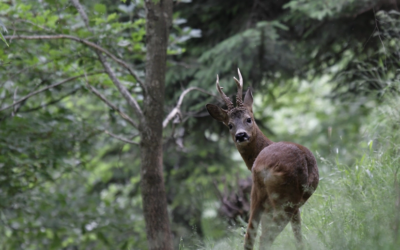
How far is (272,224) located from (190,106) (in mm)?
5217

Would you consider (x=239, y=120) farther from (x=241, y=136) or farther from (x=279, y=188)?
(x=279, y=188)

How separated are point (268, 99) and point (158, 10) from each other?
5.29 meters

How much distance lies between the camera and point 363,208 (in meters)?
3.02

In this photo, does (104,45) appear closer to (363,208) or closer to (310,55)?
(363,208)

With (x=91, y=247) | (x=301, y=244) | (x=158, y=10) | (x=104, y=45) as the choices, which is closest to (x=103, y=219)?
(x=91, y=247)

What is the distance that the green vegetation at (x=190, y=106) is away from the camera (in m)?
4.55

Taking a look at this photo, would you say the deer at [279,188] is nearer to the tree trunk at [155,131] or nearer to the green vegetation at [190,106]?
the green vegetation at [190,106]

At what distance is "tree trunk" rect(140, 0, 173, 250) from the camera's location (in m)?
4.25

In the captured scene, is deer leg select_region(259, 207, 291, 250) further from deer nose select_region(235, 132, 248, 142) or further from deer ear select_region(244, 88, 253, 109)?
deer ear select_region(244, 88, 253, 109)

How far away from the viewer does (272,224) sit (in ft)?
9.85

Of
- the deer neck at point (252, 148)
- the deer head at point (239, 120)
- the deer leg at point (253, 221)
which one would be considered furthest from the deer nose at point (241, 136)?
the deer leg at point (253, 221)

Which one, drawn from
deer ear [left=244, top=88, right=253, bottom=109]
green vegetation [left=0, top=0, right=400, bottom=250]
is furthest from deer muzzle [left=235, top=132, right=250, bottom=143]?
green vegetation [left=0, top=0, right=400, bottom=250]

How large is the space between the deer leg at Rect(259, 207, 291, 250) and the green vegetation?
0.71 feet

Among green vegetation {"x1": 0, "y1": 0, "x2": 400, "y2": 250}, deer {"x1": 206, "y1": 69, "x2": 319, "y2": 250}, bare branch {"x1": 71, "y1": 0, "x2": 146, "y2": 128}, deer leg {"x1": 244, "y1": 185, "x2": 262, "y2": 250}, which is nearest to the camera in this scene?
deer {"x1": 206, "y1": 69, "x2": 319, "y2": 250}
